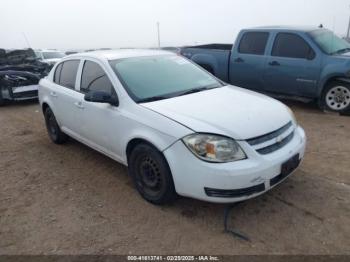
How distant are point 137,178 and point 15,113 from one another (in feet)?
20.3

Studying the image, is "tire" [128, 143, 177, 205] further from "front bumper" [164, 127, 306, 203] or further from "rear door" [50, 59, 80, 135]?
"rear door" [50, 59, 80, 135]

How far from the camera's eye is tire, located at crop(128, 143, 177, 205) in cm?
341

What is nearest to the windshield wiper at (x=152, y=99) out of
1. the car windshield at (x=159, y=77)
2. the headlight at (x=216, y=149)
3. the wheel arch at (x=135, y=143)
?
the car windshield at (x=159, y=77)

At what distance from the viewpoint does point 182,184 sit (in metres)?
3.27

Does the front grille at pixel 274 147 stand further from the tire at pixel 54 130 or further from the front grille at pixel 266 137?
the tire at pixel 54 130

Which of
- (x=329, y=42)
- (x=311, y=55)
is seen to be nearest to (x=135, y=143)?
(x=311, y=55)

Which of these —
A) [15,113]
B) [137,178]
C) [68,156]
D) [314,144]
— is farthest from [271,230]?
[15,113]

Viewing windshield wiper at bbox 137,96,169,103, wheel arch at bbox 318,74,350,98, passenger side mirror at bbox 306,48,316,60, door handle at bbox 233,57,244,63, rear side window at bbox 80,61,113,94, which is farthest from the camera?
door handle at bbox 233,57,244,63

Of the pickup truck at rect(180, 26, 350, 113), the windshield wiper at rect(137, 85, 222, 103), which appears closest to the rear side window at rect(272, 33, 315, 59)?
the pickup truck at rect(180, 26, 350, 113)

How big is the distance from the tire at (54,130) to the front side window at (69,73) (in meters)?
0.75

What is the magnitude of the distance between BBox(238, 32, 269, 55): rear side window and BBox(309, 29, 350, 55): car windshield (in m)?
1.03

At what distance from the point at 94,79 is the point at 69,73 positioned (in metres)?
0.88

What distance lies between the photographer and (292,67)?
7.20 meters

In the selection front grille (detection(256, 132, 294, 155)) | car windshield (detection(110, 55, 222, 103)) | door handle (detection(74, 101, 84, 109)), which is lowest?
front grille (detection(256, 132, 294, 155))
